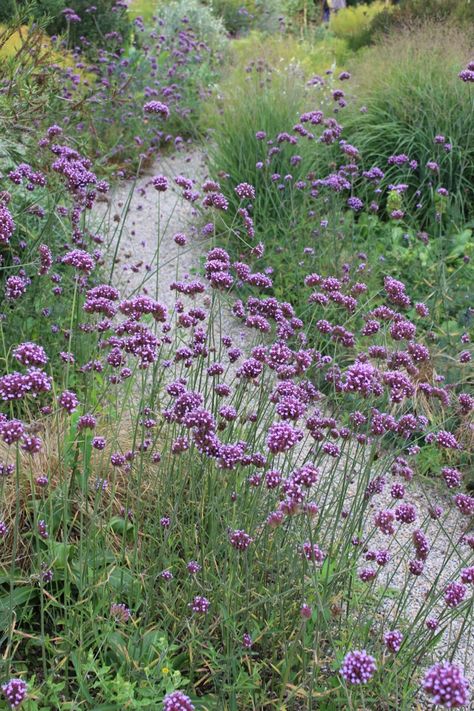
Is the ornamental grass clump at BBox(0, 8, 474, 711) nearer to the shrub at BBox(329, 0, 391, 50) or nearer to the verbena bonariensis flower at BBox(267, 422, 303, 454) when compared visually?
the verbena bonariensis flower at BBox(267, 422, 303, 454)

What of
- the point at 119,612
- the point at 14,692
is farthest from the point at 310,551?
the point at 14,692

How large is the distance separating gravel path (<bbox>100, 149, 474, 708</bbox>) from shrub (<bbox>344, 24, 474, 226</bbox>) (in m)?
A: 1.80

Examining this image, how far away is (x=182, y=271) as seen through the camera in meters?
5.74

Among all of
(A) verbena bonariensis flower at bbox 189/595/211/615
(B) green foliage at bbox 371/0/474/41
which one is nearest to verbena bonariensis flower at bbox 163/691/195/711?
(A) verbena bonariensis flower at bbox 189/595/211/615

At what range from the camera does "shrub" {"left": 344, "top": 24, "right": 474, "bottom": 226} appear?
6348 millimetres

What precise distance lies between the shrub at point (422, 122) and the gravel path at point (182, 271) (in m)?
1.80

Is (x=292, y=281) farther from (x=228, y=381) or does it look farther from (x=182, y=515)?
(x=182, y=515)

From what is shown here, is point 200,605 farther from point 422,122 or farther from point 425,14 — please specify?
point 425,14

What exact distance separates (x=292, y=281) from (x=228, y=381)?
1452 mm

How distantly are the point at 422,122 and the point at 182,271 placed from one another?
2.76 metres

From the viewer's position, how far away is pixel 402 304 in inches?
113

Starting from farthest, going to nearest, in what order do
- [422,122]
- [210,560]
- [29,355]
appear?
[422,122] → [210,560] → [29,355]

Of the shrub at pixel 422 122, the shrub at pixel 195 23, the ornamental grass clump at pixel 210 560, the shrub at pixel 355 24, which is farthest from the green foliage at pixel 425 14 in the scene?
the ornamental grass clump at pixel 210 560

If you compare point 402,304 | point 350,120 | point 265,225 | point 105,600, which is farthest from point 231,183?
point 105,600
